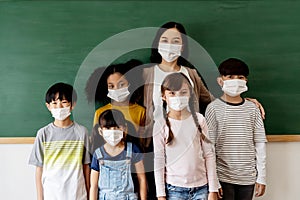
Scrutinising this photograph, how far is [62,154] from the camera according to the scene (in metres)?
2.14

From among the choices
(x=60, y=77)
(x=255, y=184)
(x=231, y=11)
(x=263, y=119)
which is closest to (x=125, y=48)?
(x=60, y=77)

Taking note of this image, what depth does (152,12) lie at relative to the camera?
2.37 m

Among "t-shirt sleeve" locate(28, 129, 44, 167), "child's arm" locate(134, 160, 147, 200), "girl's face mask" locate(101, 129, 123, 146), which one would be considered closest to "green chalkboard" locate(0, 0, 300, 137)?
"t-shirt sleeve" locate(28, 129, 44, 167)

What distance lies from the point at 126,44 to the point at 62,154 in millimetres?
731

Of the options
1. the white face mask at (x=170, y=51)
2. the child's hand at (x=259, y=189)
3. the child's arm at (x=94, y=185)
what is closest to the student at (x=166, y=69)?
the white face mask at (x=170, y=51)

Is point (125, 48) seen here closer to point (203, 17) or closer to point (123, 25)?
point (123, 25)

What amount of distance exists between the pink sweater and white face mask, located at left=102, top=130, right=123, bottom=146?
0.17m

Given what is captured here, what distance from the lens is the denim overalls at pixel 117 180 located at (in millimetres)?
2018

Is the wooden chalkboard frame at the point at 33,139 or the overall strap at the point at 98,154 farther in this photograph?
the wooden chalkboard frame at the point at 33,139

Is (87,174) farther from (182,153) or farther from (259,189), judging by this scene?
(259,189)

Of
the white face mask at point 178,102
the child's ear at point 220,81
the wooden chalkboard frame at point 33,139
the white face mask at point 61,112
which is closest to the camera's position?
the white face mask at point 178,102

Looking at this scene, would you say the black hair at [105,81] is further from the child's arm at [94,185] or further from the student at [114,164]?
the child's arm at [94,185]

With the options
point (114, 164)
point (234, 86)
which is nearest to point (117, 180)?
point (114, 164)

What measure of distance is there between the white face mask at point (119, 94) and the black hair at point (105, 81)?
0.12 ft
